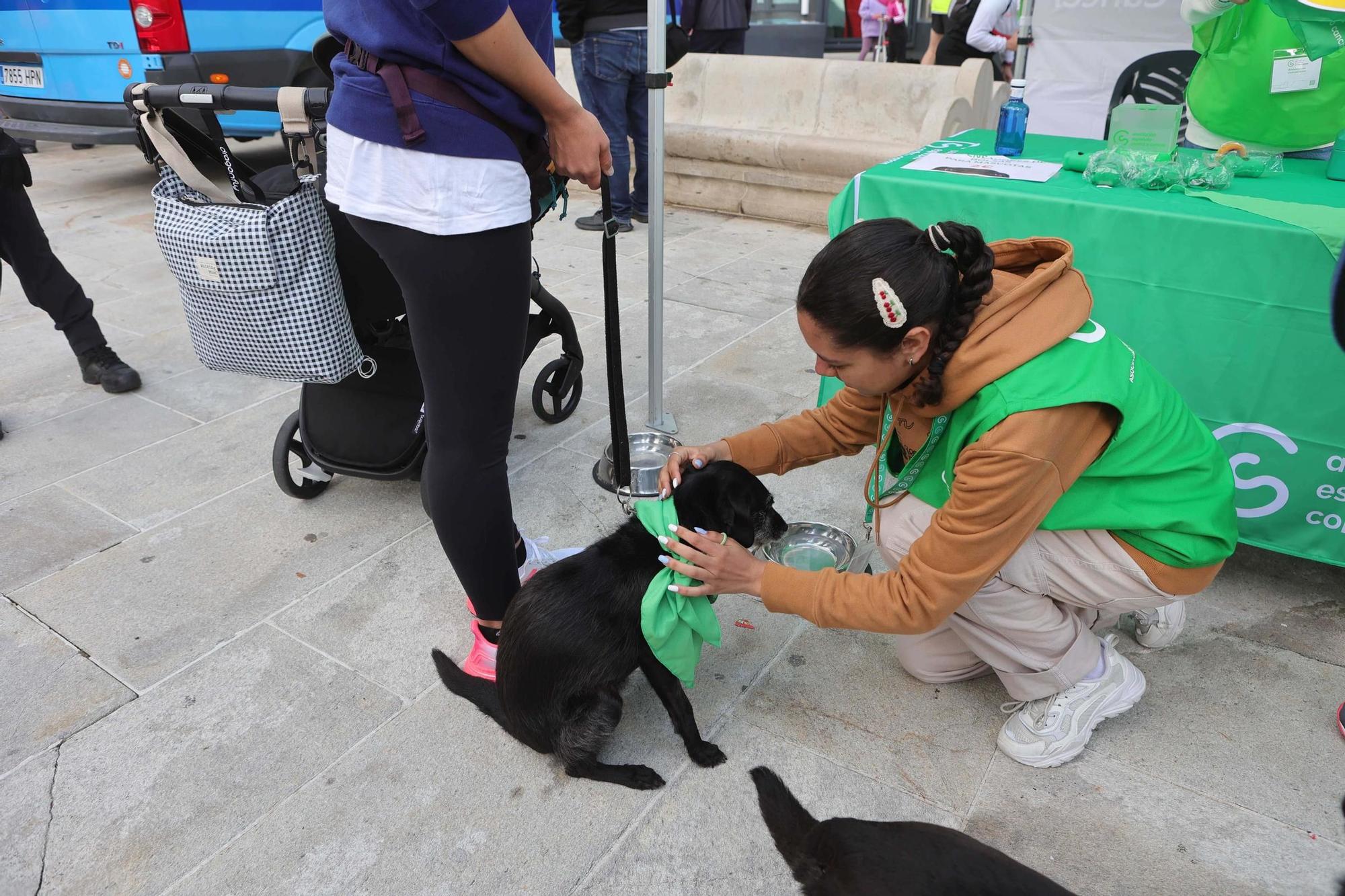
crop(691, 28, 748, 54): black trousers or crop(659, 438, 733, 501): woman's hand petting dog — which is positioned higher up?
crop(691, 28, 748, 54): black trousers

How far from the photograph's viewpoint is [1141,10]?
547 cm

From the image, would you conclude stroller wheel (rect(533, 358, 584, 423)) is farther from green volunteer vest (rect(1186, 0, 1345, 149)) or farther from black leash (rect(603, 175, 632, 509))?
green volunteer vest (rect(1186, 0, 1345, 149))

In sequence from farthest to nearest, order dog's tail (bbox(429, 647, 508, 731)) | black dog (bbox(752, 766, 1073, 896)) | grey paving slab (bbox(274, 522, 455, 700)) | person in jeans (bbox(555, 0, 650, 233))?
person in jeans (bbox(555, 0, 650, 233))
grey paving slab (bbox(274, 522, 455, 700))
dog's tail (bbox(429, 647, 508, 731))
black dog (bbox(752, 766, 1073, 896))

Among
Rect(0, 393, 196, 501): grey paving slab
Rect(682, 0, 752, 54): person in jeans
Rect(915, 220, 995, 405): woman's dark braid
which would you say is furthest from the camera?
Rect(682, 0, 752, 54): person in jeans

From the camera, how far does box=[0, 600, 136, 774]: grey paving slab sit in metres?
2.00

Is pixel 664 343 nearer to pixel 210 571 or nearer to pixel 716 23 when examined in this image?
pixel 210 571

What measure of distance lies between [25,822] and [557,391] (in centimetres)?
206

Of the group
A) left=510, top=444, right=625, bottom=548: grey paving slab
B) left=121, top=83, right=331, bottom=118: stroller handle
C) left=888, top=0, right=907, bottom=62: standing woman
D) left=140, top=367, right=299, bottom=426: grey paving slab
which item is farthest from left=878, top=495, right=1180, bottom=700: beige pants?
left=888, top=0, right=907, bottom=62: standing woman

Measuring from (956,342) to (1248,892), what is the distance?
1200 mm

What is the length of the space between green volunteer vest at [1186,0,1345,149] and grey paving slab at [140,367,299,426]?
374cm

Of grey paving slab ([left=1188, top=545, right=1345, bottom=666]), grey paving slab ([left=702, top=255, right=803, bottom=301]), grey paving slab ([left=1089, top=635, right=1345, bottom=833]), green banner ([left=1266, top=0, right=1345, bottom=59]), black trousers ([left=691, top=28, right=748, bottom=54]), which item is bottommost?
grey paving slab ([left=1089, top=635, right=1345, bottom=833])

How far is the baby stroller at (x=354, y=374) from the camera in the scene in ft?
7.48

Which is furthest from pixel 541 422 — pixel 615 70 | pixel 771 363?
pixel 615 70

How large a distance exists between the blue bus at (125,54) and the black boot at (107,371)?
2.94 m
